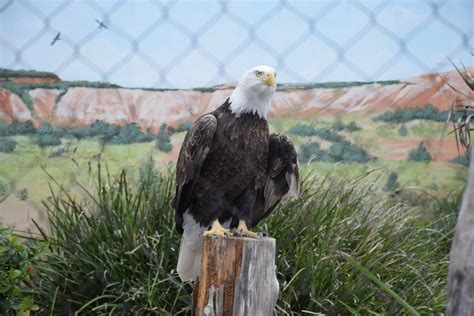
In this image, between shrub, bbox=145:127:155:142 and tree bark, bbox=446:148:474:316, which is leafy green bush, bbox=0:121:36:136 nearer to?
shrub, bbox=145:127:155:142

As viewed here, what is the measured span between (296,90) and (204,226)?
1.21 meters

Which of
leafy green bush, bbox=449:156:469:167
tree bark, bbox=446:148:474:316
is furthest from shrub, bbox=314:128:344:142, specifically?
tree bark, bbox=446:148:474:316

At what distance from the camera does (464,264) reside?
0.71 m

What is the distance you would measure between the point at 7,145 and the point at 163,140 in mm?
740

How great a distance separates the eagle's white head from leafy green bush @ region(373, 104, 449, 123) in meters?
1.52

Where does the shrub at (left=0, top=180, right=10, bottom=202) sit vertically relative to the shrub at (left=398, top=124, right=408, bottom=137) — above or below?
below

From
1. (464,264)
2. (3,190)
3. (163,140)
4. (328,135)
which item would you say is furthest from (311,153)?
(464,264)

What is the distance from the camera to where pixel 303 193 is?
2.87 metres

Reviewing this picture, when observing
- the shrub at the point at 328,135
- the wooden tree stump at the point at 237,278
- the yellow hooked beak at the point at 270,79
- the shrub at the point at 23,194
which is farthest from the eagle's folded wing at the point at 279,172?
the shrub at the point at 23,194

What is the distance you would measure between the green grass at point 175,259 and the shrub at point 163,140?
14.4 inches

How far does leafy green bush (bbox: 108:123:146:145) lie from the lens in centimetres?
327

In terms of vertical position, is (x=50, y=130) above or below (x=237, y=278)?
above

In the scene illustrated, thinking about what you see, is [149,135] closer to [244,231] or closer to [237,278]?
[244,231]

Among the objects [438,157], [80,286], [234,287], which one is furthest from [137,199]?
[438,157]
